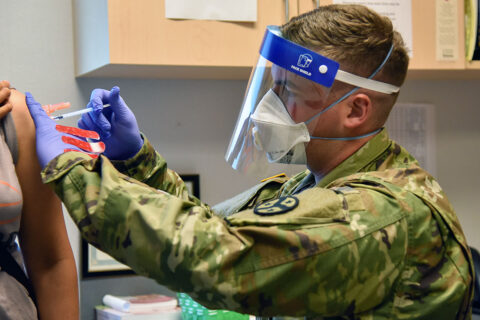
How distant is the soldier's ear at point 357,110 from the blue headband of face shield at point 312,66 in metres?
0.02

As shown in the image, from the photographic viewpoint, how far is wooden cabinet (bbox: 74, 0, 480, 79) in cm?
175

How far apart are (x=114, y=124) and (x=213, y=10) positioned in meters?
0.56

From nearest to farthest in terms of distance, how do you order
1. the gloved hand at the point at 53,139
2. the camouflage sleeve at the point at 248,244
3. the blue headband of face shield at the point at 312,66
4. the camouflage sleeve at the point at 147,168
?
the camouflage sleeve at the point at 248,244 < the gloved hand at the point at 53,139 < the blue headband of face shield at the point at 312,66 < the camouflage sleeve at the point at 147,168

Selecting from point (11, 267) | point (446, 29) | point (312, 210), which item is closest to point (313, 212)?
point (312, 210)

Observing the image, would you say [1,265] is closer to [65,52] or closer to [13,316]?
[13,316]

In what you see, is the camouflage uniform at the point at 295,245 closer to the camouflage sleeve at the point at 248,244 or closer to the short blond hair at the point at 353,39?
the camouflage sleeve at the point at 248,244

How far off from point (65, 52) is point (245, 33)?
63 centimetres

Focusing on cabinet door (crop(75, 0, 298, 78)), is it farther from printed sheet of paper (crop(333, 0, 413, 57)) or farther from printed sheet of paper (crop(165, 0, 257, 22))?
printed sheet of paper (crop(333, 0, 413, 57))

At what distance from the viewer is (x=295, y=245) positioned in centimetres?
100

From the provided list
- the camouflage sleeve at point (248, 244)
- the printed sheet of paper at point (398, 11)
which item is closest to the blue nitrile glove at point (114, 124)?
the camouflage sleeve at point (248, 244)

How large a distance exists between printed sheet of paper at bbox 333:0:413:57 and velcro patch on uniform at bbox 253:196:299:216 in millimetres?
1076

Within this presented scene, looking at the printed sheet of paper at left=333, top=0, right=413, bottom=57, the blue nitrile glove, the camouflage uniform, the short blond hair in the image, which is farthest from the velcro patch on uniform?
the printed sheet of paper at left=333, top=0, right=413, bottom=57

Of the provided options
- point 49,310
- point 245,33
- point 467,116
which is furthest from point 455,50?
point 49,310

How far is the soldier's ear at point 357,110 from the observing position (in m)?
1.28
